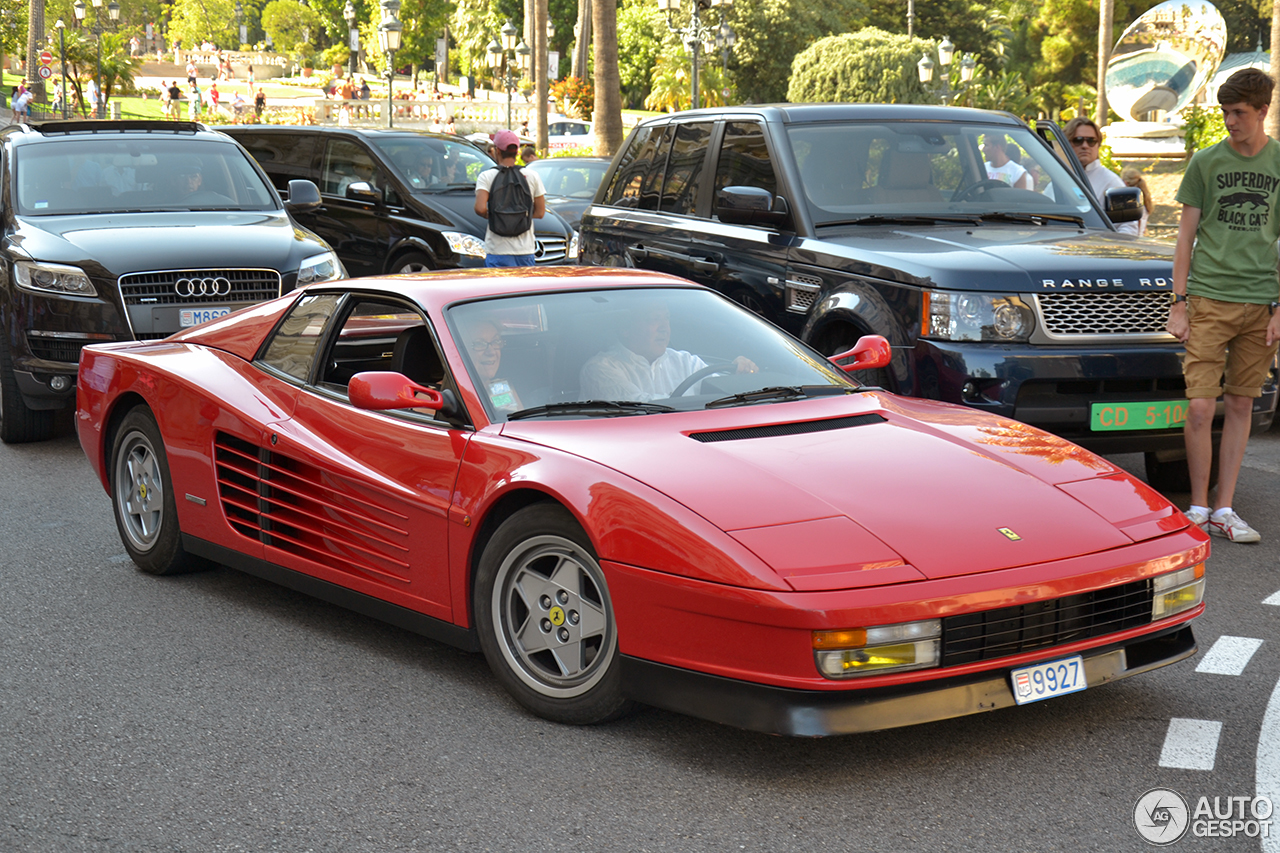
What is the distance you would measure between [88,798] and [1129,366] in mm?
4684

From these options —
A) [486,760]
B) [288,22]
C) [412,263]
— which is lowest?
[486,760]

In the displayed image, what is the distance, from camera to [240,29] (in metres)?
152

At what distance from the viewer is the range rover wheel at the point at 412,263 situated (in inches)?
533

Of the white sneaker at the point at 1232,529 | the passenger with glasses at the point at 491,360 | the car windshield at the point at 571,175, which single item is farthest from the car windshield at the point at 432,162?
the passenger with glasses at the point at 491,360

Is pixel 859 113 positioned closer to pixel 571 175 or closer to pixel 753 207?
pixel 753 207

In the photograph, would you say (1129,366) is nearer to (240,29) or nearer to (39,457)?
(39,457)

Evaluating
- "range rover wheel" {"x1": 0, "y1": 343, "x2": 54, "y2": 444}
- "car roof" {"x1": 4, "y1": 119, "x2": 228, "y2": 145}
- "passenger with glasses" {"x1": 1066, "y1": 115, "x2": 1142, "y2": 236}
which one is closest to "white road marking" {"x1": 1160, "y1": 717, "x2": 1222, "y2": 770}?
"passenger with glasses" {"x1": 1066, "y1": 115, "x2": 1142, "y2": 236}

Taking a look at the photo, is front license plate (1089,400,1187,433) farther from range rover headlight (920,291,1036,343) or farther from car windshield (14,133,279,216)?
car windshield (14,133,279,216)

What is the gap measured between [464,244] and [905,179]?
6.34m

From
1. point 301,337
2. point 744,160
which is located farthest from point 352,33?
point 301,337

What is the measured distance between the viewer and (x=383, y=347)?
554cm

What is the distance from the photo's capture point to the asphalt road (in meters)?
3.39

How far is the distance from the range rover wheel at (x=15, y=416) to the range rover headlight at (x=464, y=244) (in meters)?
4.77

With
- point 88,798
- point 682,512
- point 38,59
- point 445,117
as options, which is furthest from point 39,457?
point 445,117
